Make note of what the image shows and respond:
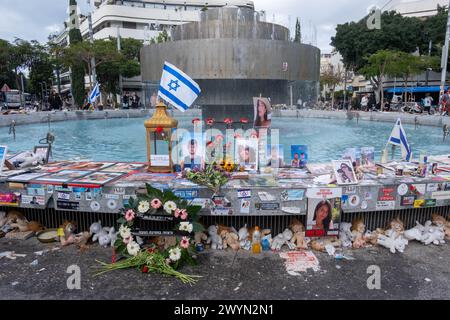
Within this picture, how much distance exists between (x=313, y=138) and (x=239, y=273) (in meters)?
11.7

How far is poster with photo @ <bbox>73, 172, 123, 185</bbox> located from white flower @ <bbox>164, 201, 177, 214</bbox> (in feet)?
3.67

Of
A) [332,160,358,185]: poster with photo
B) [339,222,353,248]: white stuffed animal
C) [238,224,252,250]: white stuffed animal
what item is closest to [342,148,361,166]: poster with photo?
[332,160,358,185]: poster with photo

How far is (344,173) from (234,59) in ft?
30.6

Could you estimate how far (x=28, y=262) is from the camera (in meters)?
4.36

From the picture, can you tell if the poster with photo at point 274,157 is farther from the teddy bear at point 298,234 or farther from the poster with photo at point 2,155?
the poster with photo at point 2,155

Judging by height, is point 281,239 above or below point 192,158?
below

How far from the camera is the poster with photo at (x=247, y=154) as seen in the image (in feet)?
18.6

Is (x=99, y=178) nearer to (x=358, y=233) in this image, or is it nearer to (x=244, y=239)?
(x=244, y=239)

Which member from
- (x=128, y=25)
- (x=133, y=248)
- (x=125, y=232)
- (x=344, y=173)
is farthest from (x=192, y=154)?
(x=128, y=25)

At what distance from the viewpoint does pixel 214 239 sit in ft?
15.5

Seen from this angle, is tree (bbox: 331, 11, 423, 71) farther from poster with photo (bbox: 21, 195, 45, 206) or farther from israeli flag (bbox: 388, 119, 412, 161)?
poster with photo (bbox: 21, 195, 45, 206)

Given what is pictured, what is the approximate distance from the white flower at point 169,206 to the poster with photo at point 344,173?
2207 millimetres
